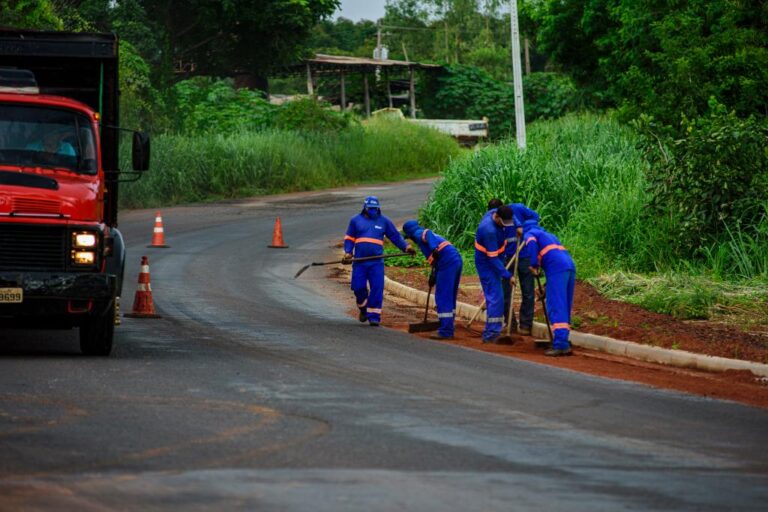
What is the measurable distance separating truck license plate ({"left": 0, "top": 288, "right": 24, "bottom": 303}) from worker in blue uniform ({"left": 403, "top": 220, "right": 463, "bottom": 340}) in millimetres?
5602

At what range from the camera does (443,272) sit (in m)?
17.5

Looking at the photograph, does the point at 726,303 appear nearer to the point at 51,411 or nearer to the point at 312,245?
the point at 51,411

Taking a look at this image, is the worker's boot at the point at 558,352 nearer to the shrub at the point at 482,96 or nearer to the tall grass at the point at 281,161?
the tall grass at the point at 281,161

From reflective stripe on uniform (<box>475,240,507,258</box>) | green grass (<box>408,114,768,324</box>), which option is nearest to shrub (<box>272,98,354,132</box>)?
green grass (<box>408,114,768,324</box>)

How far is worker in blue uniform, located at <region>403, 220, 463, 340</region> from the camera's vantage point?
17.1 meters

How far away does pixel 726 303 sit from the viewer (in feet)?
58.8

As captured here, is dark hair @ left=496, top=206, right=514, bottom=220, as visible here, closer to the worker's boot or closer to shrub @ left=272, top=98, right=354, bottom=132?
the worker's boot

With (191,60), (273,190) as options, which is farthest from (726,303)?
(191,60)

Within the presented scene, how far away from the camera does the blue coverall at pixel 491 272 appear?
16.7 metres

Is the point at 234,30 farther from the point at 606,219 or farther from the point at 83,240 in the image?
the point at 83,240

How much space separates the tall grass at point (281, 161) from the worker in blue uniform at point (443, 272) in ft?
76.3

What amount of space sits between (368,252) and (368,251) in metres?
0.02

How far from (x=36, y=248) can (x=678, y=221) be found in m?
11.2

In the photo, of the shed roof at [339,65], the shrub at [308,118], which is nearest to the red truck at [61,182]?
the shrub at [308,118]
